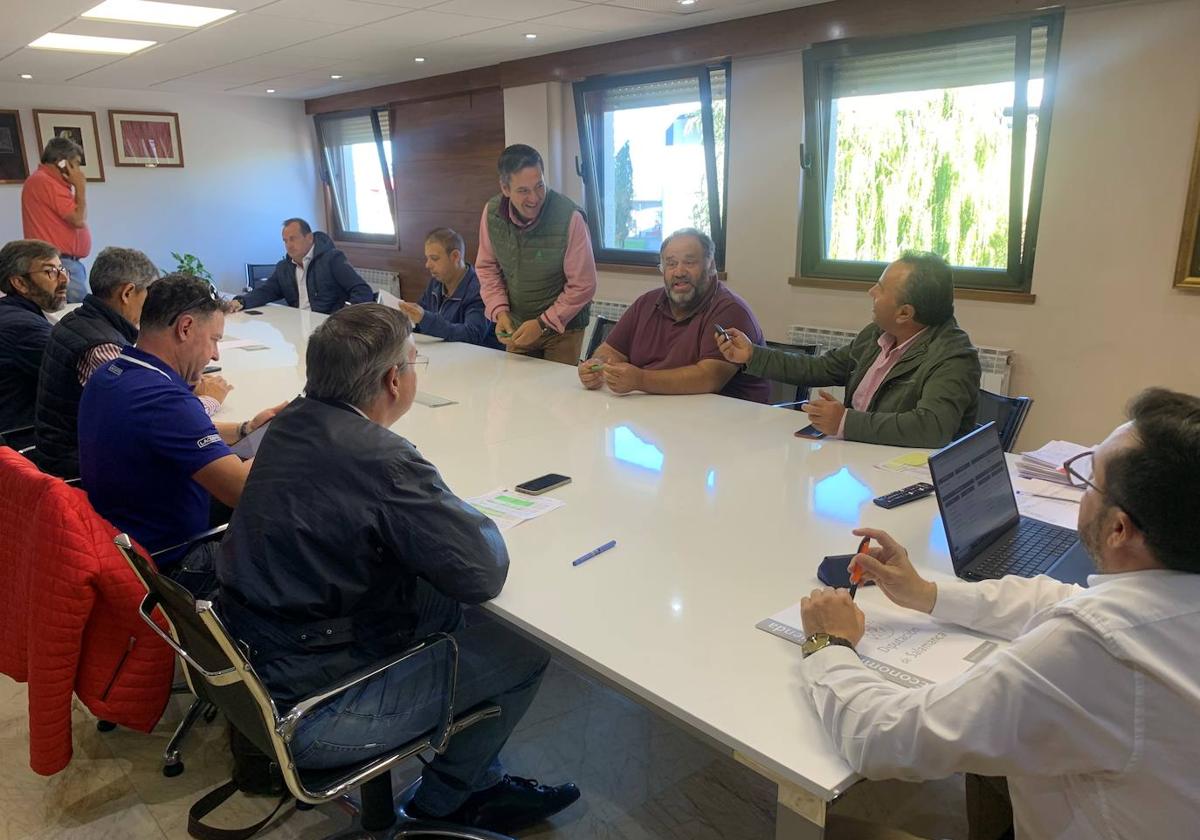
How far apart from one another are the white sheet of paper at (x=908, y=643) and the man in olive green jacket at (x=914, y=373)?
960 millimetres

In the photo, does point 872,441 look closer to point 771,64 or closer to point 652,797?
point 652,797

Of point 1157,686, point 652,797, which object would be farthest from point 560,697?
point 1157,686

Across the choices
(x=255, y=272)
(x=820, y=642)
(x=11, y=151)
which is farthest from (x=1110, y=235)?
(x=11, y=151)

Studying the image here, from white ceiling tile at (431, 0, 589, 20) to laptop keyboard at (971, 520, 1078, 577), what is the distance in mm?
3277

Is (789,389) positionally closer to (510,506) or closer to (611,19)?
(510,506)

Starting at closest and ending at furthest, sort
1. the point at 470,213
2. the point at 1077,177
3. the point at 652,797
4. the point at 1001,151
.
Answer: the point at 652,797 < the point at 1077,177 < the point at 1001,151 < the point at 470,213

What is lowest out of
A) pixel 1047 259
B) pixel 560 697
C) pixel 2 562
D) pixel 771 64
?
pixel 560 697

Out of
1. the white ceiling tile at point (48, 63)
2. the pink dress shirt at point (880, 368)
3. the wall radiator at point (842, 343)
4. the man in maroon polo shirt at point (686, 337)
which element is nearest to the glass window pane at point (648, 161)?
the wall radiator at point (842, 343)

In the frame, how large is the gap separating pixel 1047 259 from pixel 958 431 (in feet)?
6.36

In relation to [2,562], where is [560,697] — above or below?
below

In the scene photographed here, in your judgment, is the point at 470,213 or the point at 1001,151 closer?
the point at 1001,151

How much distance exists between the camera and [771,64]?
4.55 m

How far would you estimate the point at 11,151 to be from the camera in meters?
6.52

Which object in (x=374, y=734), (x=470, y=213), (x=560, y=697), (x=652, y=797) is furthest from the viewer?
(x=470, y=213)
